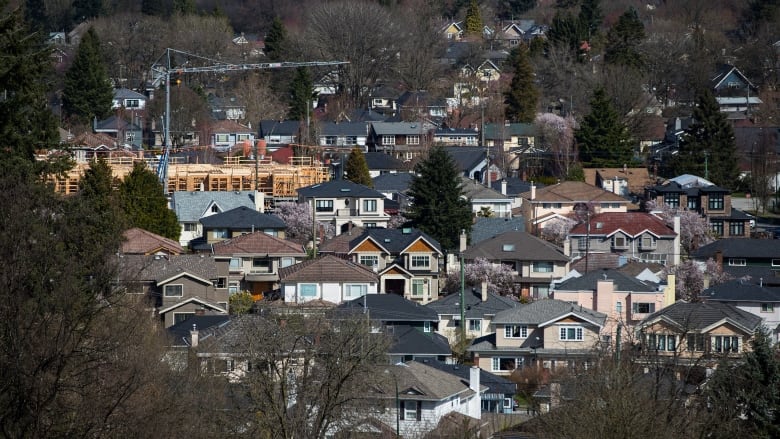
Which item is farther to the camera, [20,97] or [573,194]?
[573,194]

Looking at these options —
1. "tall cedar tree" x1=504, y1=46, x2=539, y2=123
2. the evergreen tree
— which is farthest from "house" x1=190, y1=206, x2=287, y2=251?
the evergreen tree

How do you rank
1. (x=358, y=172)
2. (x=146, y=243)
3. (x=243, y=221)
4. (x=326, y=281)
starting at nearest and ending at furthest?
1. (x=326, y=281)
2. (x=146, y=243)
3. (x=243, y=221)
4. (x=358, y=172)

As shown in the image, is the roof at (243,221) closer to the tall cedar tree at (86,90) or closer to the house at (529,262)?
the house at (529,262)

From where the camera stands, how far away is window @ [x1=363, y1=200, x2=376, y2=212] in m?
33.5

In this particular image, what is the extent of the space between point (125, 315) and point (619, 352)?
5.50 m

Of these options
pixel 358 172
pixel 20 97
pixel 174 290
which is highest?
pixel 20 97

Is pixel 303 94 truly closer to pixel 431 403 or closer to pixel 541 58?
pixel 541 58

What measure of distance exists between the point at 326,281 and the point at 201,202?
6.54 meters

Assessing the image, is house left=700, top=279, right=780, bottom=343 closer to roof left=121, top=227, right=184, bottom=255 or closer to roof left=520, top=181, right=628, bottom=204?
roof left=520, top=181, right=628, bottom=204

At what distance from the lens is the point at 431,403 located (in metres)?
20.4

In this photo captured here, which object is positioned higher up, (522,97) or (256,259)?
(522,97)

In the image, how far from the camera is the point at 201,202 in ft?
109

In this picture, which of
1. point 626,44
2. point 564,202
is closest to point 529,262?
point 564,202

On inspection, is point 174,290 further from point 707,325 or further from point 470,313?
point 707,325
